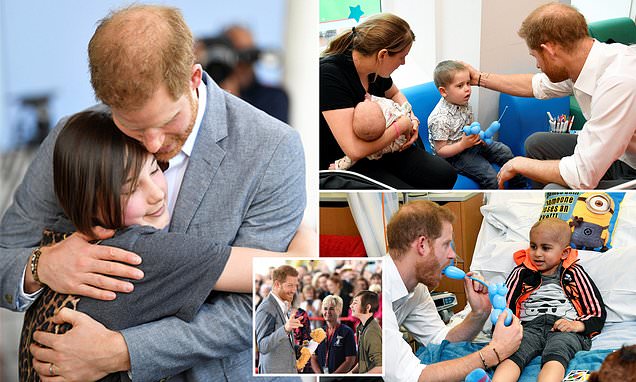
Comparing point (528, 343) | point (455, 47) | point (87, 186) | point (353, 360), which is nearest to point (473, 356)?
point (528, 343)

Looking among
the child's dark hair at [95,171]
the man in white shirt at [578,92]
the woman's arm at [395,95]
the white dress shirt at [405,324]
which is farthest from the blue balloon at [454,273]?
the child's dark hair at [95,171]

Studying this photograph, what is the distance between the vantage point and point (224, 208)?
Answer: 7.72 feet

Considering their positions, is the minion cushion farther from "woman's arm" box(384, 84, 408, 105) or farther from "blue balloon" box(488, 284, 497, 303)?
"woman's arm" box(384, 84, 408, 105)

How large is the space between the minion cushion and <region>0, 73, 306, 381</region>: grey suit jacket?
0.77 metres

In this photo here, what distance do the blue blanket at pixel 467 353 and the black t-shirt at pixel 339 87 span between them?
66 cm

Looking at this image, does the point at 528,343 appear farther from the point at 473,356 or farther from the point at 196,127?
the point at 196,127

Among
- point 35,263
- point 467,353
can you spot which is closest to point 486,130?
point 467,353

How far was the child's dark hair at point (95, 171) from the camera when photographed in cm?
222

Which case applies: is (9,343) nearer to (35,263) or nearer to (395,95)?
(35,263)

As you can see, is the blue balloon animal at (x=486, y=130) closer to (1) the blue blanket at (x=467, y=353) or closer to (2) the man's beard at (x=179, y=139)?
(1) the blue blanket at (x=467, y=353)

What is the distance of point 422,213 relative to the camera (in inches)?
98.2

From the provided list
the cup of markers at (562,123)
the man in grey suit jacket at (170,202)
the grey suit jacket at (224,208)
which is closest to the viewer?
the man in grey suit jacket at (170,202)

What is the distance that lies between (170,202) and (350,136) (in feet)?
1.88

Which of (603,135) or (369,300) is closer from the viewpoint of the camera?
(603,135)
